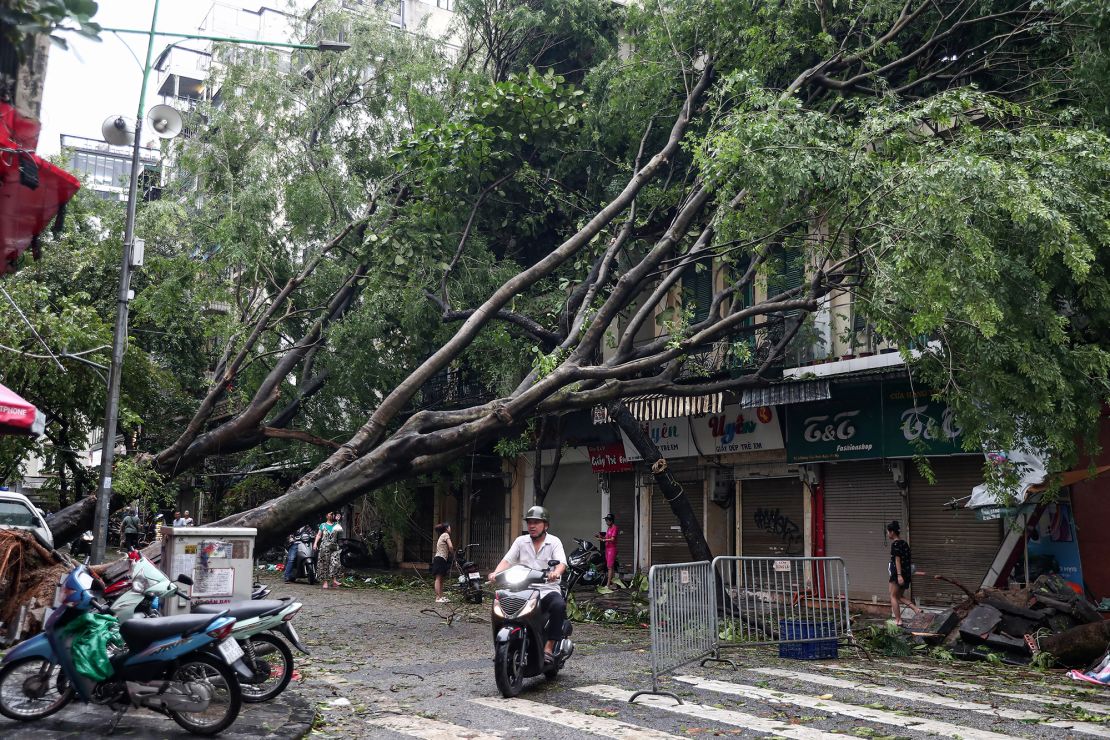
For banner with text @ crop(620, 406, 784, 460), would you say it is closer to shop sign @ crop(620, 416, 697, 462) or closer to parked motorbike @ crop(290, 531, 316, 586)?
shop sign @ crop(620, 416, 697, 462)

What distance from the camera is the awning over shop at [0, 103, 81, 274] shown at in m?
6.82

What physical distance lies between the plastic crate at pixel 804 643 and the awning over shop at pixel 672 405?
7.98 m

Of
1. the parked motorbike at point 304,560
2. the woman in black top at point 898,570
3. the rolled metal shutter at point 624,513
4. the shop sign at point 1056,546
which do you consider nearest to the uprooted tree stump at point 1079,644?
the shop sign at point 1056,546

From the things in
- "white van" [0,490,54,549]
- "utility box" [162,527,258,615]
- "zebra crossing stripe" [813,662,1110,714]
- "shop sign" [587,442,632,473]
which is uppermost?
"shop sign" [587,442,632,473]

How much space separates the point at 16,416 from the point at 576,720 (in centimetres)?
539

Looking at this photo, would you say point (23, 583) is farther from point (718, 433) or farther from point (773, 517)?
point (718, 433)

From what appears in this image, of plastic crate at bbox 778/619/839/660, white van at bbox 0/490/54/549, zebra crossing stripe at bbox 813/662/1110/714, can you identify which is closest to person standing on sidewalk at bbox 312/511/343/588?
white van at bbox 0/490/54/549

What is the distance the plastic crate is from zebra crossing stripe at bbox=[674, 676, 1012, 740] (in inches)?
82.6

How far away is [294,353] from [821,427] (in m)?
10.2

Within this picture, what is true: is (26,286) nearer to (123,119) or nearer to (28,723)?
(123,119)

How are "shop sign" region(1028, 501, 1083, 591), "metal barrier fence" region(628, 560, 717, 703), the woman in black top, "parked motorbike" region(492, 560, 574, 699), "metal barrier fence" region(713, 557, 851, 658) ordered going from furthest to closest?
the woman in black top, "shop sign" region(1028, 501, 1083, 591), "metal barrier fence" region(713, 557, 851, 658), "metal barrier fence" region(628, 560, 717, 703), "parked motorbike" region(492, 560, 574, 699)

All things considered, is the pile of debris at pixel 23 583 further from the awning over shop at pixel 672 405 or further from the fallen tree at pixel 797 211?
the awning over shop at pixel 672 405

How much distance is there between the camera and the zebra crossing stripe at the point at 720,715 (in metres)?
7.13

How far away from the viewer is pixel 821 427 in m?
19.2
